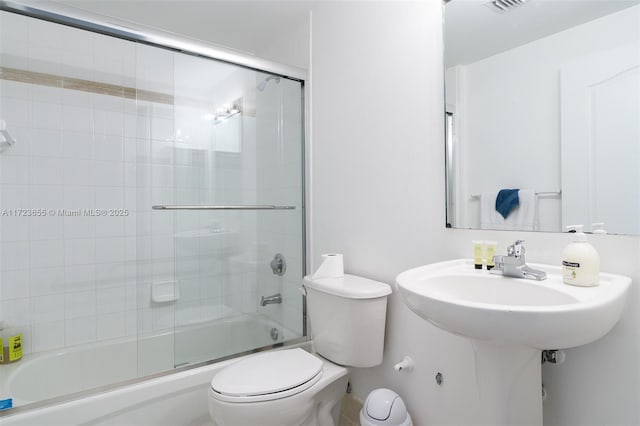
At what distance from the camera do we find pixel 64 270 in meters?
1.89

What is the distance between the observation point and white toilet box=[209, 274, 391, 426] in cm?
114

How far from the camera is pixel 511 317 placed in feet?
2.15

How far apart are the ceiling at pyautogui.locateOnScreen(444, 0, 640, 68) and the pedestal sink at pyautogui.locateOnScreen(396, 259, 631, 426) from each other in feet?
2.33

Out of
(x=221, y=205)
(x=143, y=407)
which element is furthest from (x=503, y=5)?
(x=143, y=407)

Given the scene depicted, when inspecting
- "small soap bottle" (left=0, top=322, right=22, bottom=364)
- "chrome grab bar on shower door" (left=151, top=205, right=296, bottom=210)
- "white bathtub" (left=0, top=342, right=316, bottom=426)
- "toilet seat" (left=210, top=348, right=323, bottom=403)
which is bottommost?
"white bathtub" (left=0, top=342, right=316, bottom=426)

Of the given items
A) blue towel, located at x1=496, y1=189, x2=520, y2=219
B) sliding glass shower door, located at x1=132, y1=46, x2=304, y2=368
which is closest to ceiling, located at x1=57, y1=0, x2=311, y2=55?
sliding glass shower door, located at x1=132, y1=46, x2=304, y2=368

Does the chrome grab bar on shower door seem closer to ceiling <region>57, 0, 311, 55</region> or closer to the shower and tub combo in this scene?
the shower and tub combo

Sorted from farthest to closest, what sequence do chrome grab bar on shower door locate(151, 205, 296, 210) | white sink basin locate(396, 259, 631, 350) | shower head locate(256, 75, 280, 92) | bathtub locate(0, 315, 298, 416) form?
shower head locate(256, 75, 280, 92) < chrome grab bar on shower door locate(151, 205, 296, 210) < bathtub locate(0, 315, 298, 416) < white sink basin locate(396, 259, 631, 350)

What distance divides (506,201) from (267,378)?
104cm

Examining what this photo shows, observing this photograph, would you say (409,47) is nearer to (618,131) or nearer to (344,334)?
(618,131)

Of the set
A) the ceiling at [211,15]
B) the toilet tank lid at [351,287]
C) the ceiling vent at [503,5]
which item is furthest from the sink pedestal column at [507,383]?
the ceiling at [211,15]

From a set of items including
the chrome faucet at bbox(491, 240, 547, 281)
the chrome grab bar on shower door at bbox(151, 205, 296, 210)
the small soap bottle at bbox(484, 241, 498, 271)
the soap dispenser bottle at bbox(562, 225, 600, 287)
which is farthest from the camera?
the chrome grab bar on shower door at bbox(151, 205, 296, 210)

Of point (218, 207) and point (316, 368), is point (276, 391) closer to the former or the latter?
point (316, 368)

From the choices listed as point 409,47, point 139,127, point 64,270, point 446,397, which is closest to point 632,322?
point 446,397
